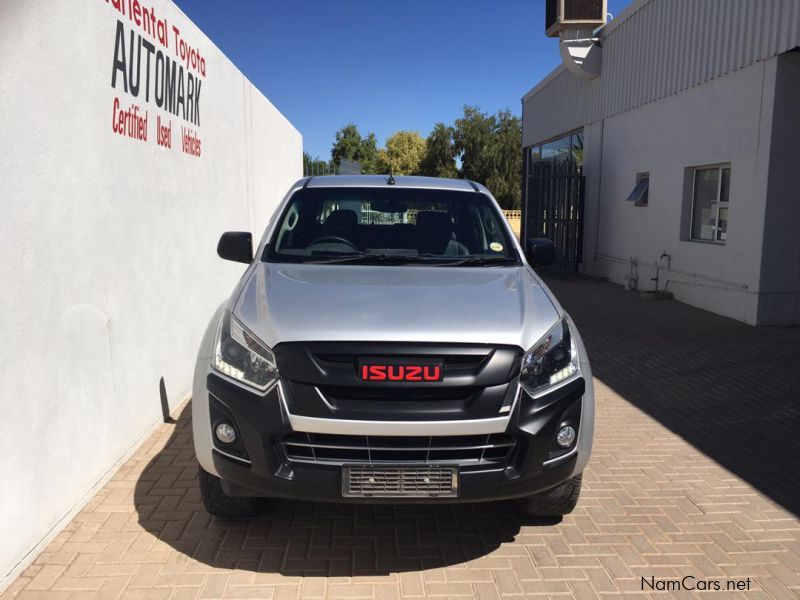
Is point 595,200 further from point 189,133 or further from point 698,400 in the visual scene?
point 189,133

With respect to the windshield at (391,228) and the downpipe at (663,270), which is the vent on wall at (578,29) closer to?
the downpipe at (663,270)

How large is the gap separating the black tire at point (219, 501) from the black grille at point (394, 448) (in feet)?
2.41

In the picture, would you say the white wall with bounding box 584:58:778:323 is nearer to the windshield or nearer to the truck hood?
the windshield

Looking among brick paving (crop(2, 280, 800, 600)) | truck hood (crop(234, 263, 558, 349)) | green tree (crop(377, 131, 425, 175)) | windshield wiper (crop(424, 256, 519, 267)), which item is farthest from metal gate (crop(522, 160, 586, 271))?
green tree (crop(377, 131, 425, 175))

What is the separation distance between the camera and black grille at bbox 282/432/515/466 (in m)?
2.94

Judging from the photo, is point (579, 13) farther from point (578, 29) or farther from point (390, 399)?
point (390, 399)

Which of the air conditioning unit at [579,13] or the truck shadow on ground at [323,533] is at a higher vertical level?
the air conditioning unit at [579,13]

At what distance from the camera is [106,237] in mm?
4203

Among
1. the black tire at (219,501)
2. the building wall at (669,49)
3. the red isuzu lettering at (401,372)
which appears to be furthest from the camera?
the building wall at (669,49)

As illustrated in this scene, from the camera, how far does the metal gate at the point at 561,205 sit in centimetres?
1670

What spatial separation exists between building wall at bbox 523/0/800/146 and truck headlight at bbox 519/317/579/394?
7401 millimetres

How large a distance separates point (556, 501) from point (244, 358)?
1.83 metres

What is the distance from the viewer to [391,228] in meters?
4.60

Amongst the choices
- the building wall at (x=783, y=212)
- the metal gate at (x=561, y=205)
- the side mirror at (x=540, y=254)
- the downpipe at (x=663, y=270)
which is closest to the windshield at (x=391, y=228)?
the side mirror at (x=540, y=254)
